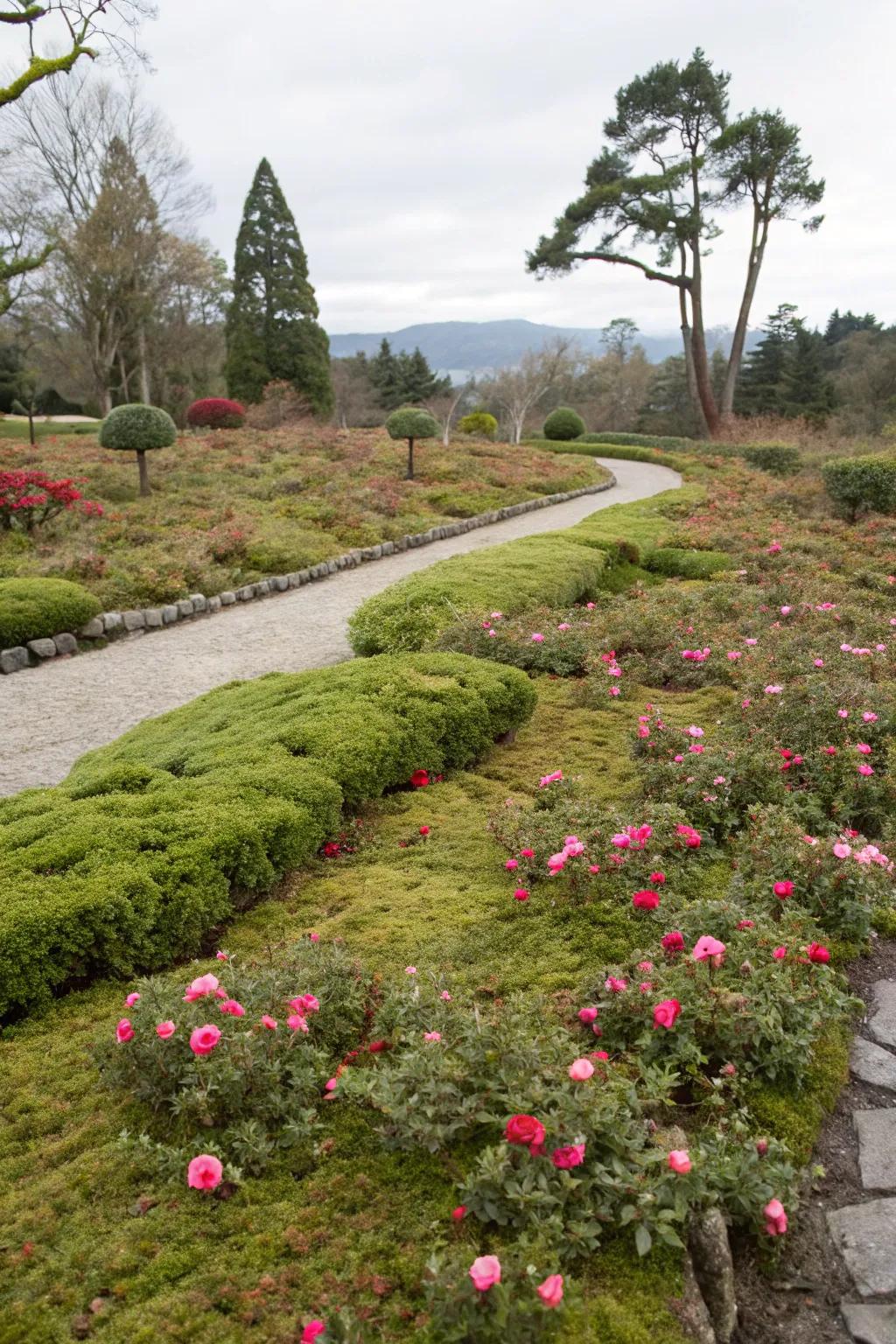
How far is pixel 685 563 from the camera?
395 inches

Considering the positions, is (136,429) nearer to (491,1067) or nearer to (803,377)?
(491,1067)

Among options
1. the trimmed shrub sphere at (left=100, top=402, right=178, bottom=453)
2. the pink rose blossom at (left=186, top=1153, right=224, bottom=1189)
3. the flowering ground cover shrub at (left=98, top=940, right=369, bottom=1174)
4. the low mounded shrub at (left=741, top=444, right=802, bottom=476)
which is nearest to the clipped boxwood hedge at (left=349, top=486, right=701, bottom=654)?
the flowering ground cover shrub at (left=98, top=940, right=369, bottom=1174)

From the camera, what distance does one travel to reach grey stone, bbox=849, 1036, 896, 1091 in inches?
101

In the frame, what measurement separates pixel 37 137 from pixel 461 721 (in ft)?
110

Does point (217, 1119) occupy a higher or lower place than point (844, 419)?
lower

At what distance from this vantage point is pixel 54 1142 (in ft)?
7.74

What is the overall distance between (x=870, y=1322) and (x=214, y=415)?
2596 centimetres

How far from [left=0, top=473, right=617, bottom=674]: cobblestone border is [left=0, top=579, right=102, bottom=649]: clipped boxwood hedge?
0.31ft

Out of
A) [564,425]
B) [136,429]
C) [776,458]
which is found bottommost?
[776,458]

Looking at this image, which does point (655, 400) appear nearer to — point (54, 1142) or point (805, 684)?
point (805, 684)

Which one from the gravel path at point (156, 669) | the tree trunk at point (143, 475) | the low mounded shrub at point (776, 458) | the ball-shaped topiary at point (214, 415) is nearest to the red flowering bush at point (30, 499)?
the tree trunk at point (143, 475)

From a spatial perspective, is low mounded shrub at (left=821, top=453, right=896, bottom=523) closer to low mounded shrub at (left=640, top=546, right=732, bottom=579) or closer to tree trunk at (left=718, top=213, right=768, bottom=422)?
low mounded shrub at (left=640, top=546, right=732, bottom=579)

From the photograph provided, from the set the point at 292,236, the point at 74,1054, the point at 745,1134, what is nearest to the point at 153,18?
the point at 74,1054

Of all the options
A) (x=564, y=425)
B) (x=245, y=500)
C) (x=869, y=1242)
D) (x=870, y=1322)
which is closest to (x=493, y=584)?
(x=869, y=1242)
